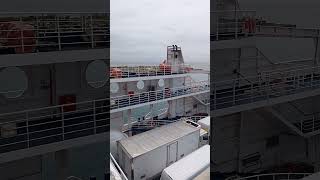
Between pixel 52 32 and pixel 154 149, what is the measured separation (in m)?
1.27

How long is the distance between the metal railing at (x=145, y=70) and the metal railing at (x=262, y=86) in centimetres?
124

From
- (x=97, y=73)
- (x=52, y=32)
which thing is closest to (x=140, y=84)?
(x=97, y=73)

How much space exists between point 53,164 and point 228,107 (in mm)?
764

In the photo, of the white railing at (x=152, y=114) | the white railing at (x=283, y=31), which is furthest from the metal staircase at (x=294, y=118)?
the white railing at (x=152, y=114)

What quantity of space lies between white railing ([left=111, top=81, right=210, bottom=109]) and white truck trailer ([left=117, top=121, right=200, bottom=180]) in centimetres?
31

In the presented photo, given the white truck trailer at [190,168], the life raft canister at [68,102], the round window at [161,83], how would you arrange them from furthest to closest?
1. the round window at [161,83]
2. the white truck trailer at [190,168]
3. the life raft canister at [68,102]

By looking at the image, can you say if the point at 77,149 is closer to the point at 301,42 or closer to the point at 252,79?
the point at 252,79

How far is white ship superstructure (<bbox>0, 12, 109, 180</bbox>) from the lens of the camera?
1.09 m

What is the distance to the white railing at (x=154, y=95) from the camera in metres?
2.74

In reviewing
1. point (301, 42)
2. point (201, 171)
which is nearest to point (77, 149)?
point (201, 171)

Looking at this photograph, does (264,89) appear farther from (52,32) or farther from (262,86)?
(52,32)

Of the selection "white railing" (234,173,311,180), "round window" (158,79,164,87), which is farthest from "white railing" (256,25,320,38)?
"round window" (158,79,164,87)

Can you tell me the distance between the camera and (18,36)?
1.08 meters

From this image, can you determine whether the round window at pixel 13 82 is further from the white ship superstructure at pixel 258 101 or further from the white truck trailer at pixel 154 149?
the white truck trailer at pixel 154 149
